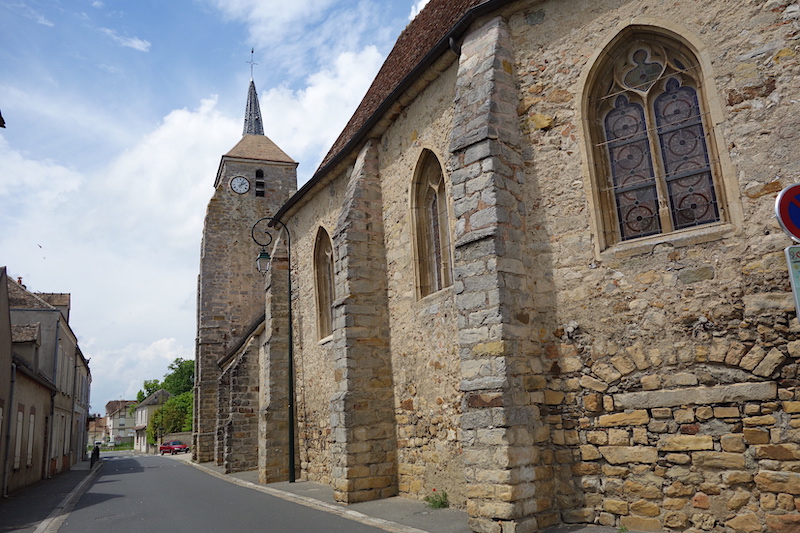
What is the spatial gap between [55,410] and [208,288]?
7.42m

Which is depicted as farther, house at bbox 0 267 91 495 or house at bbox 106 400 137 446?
house at bbox 106 400 137 446

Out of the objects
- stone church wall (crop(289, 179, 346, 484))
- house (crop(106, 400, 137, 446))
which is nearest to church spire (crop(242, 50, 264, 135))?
stone church wall (crop(289, 179, 346, 484))

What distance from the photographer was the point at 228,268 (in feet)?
88.6

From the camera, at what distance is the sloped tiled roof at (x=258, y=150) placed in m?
30.5

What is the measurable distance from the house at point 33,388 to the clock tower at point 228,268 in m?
5.35

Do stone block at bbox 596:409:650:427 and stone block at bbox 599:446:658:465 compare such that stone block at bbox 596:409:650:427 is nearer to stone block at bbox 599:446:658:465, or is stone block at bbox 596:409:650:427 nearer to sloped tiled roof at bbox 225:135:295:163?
stone block at bbox 599:446:658:465

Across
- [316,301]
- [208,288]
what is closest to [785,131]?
[316,301]

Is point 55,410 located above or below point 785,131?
below

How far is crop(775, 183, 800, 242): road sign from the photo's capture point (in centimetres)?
402

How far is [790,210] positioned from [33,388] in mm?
20930

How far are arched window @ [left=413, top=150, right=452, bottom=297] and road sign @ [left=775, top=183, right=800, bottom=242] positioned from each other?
5.52m

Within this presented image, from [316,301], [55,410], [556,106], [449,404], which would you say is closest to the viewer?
[556,106]

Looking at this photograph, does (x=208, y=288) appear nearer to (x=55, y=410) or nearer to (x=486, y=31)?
(x=55, y=410)

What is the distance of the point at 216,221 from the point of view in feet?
90.2
